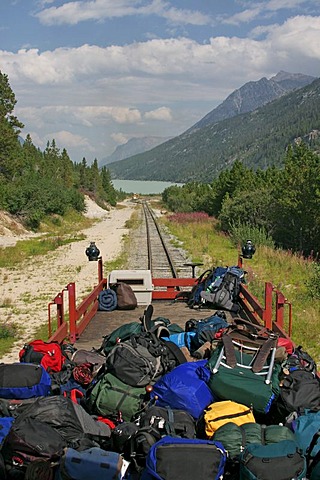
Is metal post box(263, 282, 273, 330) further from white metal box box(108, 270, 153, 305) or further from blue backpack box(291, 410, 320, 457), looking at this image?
blue backpack box(291, 410, 320, 457)

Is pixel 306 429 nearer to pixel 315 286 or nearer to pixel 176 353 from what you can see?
pixel 176 353

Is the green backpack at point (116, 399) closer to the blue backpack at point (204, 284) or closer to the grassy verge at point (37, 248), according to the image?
the blue backpack at point (204, 284)

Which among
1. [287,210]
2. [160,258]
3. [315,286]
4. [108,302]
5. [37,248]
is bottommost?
[37,248]

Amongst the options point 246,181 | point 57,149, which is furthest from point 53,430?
point 57,149

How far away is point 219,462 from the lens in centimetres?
367

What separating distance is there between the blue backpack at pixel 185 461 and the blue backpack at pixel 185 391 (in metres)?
0.93

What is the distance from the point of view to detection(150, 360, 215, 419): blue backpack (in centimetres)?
475

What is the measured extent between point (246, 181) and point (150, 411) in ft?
127

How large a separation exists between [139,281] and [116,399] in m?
6.06

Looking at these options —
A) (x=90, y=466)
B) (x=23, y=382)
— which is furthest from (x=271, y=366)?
(x=23, y=382)

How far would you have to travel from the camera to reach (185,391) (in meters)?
4.80

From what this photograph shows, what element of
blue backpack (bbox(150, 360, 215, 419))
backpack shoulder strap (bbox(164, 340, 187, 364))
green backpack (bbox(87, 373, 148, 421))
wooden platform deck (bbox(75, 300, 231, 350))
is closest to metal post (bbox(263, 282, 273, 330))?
wooden platform deck (bbox(75, 300, 231, 350))

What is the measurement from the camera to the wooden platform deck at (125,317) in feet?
27.5

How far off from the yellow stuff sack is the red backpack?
2.18 m
